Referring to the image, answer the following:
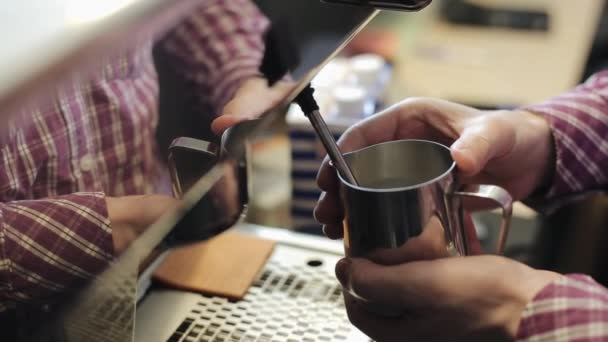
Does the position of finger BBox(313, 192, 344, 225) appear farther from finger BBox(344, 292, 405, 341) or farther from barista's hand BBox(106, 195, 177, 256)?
barista's hand BBox(106, 195, 177, 256)

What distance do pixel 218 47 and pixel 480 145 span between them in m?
0.25

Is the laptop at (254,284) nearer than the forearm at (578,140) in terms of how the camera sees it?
Yes

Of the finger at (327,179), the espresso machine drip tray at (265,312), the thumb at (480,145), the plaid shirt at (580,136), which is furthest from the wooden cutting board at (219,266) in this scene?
the plaid shirt at (580,136)

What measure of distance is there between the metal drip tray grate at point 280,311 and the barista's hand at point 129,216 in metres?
0.22

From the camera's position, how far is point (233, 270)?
1.95 feet

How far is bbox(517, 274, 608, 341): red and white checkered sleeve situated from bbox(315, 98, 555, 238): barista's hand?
137 mm

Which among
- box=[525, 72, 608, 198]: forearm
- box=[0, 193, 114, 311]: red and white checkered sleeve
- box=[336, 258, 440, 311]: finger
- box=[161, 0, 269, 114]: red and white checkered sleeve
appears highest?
box=[161, 0, 269, 114]: red and white checkered sleeve

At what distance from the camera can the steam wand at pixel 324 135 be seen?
44 cm

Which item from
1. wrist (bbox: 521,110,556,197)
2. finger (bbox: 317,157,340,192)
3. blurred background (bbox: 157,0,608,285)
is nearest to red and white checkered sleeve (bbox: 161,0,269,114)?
finger (bbox: 317,157,340,192)

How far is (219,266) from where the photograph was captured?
61cm

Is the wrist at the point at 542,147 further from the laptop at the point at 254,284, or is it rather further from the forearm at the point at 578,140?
the laptop at the point at 254,284

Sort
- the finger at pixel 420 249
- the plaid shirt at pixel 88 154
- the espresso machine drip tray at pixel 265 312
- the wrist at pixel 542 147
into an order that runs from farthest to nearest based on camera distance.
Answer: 1. the wrist at pixel 542 147
2. the espresso machine drip tray at pixel 265 312
3. the finger at pixel 420 249
4. the plaid shirt at pixel 88 154

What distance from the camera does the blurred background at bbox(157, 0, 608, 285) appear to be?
40.9 inches

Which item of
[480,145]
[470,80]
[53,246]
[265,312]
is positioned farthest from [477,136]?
[470,80]
